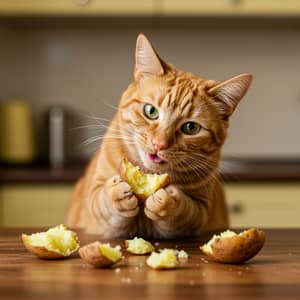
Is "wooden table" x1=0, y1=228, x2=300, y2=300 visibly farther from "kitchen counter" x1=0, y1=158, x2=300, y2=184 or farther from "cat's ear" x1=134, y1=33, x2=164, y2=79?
"kitchen counter" x1=0, y1=158, x2=300, y2=184

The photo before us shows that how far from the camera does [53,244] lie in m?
1.31

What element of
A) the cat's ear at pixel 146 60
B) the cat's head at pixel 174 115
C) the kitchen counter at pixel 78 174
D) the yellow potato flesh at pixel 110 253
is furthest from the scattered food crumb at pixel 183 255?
the kitchen counter at pixel 78 174

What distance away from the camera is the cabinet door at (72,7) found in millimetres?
3203

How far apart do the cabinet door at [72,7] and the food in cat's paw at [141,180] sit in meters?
1.85

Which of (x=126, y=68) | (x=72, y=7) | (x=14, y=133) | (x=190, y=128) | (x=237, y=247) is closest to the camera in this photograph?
(x=237, y=247)

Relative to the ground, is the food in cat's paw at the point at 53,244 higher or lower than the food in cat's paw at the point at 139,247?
higher

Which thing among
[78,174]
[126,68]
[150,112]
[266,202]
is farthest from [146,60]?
[126,68]

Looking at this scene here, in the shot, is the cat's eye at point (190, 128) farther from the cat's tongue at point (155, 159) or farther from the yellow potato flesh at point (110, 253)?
the yellow potato flesh at point (110, 253)

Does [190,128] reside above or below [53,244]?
above

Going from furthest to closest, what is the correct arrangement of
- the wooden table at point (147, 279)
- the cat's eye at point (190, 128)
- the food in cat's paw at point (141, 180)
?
the cat's eye at point (190, 128) < the food in cat's paw at point (141, 180) < the wooden table at point (147, 279)

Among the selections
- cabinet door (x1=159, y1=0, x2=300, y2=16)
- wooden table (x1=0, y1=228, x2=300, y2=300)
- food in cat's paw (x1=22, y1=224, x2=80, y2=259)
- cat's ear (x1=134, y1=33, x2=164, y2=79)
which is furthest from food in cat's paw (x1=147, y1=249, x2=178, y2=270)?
cabinet door (x1=159, y1=0, x2=300, y2=16)

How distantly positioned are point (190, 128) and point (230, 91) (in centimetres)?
14

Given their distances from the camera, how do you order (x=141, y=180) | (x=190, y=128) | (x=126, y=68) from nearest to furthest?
(x=141, y=180), (x=190, y=128), (x=126, y=68)

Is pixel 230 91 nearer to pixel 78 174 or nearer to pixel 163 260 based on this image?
pixel 163 260
